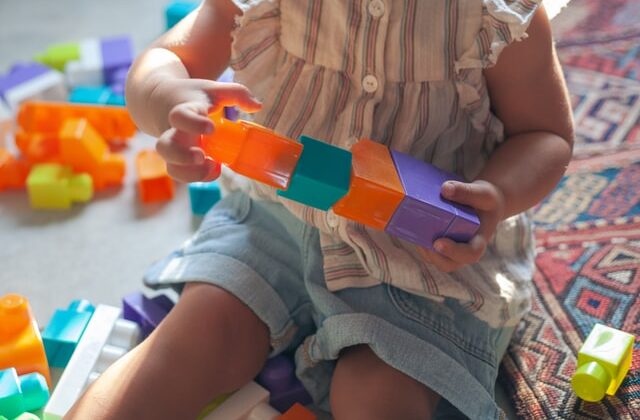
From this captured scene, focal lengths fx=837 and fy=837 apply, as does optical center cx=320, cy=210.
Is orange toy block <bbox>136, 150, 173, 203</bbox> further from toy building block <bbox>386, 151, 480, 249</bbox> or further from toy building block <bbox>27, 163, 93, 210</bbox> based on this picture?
toy building block <bbox>386, 151, 480, 249</bbox>

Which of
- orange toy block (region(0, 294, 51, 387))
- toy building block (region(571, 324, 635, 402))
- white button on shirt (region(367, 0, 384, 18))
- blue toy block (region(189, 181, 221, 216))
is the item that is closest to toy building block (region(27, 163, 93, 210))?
blue toy block (region(189, 181, 221, 216))

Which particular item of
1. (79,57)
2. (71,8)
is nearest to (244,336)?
(79,57)

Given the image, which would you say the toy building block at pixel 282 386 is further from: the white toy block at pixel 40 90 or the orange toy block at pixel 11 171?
the white toy block at pixel 40 90

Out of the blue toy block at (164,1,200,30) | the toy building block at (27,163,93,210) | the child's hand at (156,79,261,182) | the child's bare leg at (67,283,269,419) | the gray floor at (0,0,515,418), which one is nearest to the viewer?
the child's hand at (156,79,261,182)

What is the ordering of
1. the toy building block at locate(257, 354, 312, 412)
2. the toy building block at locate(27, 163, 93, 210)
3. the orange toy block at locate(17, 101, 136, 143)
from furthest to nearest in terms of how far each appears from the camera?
the orange toy block at locate(17, 101, 136, 143) → the toy building block at locate(27, 163, 93, 210) → the toy building block at locate(257, 354, 312, 412)

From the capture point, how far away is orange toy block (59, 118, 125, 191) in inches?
43.0

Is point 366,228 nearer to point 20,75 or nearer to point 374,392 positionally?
point 374,392

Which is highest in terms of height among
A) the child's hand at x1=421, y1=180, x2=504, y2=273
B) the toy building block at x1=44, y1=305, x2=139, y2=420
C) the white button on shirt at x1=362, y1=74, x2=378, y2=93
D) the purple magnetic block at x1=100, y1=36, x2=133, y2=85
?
the white button on shirt at x1=362, y1=74, x2=378, y2=93

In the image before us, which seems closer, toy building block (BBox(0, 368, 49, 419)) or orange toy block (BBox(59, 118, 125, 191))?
toy building block (BBox(0, 368, 49, 419))

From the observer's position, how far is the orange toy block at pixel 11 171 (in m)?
1.11

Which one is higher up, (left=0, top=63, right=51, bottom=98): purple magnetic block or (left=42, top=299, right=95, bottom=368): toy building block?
(left=0, top=63, right=51, bottom=98): purple magnetic block

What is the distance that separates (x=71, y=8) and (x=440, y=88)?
0.95 meters

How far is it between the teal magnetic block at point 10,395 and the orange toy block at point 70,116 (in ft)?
1.55

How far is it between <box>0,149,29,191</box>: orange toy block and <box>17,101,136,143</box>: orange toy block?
7 cm
